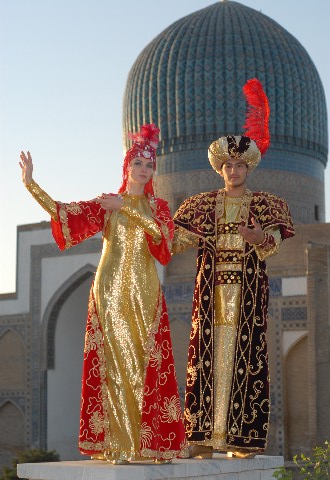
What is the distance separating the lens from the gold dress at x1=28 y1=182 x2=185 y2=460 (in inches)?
169

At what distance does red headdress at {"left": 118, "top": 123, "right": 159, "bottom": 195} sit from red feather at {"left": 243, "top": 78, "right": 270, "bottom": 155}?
1.84 feet

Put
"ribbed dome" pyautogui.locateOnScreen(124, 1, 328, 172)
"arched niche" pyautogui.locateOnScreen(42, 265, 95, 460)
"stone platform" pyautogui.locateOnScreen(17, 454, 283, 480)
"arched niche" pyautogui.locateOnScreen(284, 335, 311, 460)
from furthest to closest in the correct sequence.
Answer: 1. "ribbed dome" pyautogui.locateOnScreen(124, 1, 328, 172)
2. "arched niche" pyautogui.locateOnScreen(42, 265, 95, 460)
3. "arched niche" pyautogui.locateOnScreen(284, 335, 311, 460)
4. "stone platform" pyautogui.locateOnScreen(17, 454, 283, 480)

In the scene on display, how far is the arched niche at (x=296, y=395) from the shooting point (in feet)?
44.9

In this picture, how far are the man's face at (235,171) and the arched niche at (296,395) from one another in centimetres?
905

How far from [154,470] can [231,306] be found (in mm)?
919

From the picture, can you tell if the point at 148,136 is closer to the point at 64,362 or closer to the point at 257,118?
the point at 257,118

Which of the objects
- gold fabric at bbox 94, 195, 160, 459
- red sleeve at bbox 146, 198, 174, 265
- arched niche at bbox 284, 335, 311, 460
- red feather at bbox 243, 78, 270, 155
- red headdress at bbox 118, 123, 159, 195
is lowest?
arched niche at bbox 284, 335, 311, 460

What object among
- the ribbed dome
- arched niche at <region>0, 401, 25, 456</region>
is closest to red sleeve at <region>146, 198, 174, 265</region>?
arched niche at <region>0, 401, 25, 456</region>

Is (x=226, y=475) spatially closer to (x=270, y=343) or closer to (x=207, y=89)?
(x=270, y=343)

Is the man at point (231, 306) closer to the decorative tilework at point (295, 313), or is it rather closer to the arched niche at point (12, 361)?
the decorative tilework at point (295, 313)

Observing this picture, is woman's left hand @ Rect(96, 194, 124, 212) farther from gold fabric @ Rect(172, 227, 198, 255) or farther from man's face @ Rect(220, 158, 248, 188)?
man's face @ Rect(220, 158, 248, 188)

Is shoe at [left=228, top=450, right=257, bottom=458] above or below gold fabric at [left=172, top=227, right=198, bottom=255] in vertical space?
below

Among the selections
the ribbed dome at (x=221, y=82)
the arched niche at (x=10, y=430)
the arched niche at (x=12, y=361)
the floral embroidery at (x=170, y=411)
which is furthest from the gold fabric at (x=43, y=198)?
the ribbed dome at (x=221, y=82)

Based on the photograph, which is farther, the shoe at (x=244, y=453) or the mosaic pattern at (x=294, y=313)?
the mosaic pattern at (x=294, y=313)
